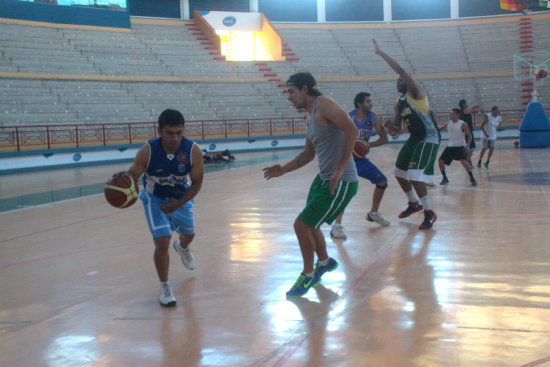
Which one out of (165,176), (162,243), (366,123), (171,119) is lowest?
(162,243)

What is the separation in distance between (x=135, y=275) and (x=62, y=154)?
635 inches

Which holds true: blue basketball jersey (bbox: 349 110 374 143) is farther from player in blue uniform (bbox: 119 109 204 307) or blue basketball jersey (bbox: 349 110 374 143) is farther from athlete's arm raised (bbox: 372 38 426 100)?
player in blue uniform (bbox: 119 109 204 307)

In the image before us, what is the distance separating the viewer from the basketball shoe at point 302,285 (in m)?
4.84

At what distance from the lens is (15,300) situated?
5016 mm

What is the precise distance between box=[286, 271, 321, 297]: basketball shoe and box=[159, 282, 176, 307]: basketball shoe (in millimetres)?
917

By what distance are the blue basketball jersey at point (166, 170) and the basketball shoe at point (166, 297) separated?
0.73 metres

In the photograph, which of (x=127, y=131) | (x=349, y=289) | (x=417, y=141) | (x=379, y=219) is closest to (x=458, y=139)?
(x=417, y=141)

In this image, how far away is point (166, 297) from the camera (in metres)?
4.73

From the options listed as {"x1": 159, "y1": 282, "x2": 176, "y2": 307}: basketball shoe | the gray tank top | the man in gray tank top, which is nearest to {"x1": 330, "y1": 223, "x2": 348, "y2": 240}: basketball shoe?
the man in gray tank top

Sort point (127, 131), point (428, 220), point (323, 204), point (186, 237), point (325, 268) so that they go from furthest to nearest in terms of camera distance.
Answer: point (127, 131), point (428, 220), point (186, 237), point (325, 268), point (323, 204)

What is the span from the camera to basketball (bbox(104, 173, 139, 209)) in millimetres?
4609

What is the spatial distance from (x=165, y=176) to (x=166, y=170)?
6 centimetres

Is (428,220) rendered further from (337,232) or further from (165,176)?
(165,176)

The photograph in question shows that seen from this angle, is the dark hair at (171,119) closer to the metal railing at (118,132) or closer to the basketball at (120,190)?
the basketball at (120,190)
